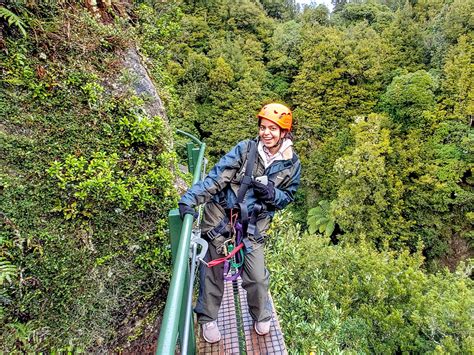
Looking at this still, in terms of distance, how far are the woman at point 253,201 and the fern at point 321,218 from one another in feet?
64.0

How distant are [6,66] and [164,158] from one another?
1311 mm

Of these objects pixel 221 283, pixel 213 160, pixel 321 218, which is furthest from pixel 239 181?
pixel 213 160

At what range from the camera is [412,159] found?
19469 mm

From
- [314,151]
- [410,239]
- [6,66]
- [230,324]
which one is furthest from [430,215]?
[6,66]

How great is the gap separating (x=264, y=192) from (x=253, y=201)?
14 centimetres

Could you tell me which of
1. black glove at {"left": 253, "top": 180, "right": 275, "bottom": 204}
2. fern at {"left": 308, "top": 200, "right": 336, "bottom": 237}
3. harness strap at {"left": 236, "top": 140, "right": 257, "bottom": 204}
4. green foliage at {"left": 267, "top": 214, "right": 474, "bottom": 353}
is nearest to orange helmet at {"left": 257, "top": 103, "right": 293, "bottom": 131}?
harness strap at {"left": 236, "top": 140, "right": 257, "bottom": 204}

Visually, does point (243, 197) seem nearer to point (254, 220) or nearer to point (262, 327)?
point (254, 220)

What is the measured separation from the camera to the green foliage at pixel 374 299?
527 cm

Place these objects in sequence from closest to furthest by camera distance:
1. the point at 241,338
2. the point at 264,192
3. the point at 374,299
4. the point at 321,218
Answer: the point at 241,338, the point at 264,192, the point at 374,299, the point at 321,218

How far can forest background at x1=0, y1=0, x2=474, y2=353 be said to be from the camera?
2178 millimetres

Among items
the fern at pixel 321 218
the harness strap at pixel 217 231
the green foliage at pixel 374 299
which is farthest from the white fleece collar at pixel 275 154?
the fern at pixel 321 218

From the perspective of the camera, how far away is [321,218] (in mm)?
21688

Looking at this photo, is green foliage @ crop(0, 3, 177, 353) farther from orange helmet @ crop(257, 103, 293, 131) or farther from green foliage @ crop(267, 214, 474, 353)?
green foliage @ crop(267, 214, 474, 353)

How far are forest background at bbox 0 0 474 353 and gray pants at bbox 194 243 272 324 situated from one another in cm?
48
